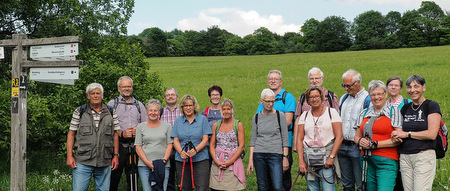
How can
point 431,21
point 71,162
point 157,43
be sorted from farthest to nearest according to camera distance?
point 157,43 → point 431,21 → point 71,162

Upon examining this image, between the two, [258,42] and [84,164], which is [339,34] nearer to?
[258,42]

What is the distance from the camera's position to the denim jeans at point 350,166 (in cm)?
630

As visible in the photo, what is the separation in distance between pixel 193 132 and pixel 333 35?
8720cm

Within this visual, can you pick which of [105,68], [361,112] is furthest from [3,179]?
[361,112]

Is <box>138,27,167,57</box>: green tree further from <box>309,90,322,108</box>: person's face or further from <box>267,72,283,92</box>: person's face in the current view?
<box>309,90,322,108</box>: person's face

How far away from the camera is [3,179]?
8.74 metres

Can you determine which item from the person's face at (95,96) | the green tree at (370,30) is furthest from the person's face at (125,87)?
the green tree at (370,30)

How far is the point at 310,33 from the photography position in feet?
312

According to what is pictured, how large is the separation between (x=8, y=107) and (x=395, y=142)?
24.3ft

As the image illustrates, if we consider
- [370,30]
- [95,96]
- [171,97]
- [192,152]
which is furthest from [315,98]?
[370,30]

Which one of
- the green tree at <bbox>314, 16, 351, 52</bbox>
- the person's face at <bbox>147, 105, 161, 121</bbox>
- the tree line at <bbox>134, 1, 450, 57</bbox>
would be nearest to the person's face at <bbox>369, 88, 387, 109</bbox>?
the person's face at <bbox>147, 105, 161, 121</bbox>

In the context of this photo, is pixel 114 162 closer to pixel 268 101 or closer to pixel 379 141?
pixel 268 101

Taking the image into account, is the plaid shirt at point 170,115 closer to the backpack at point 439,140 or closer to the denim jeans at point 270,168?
the denim jeans at point 270,168

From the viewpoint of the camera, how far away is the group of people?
235 inches
